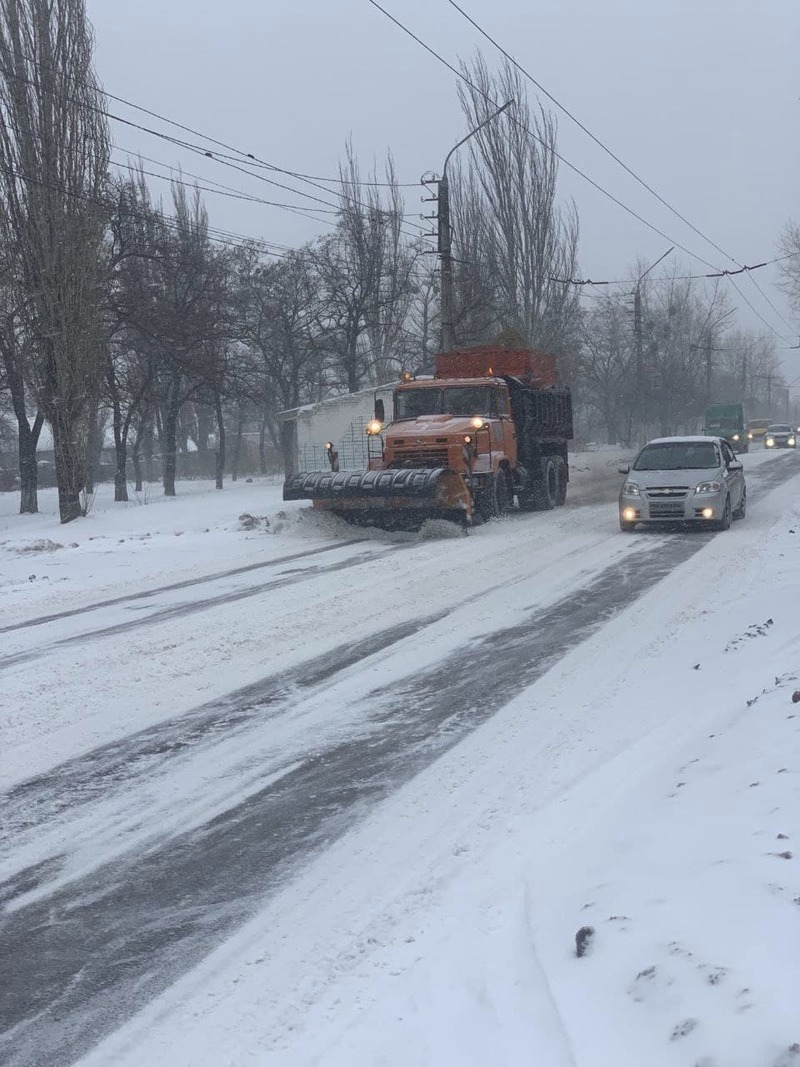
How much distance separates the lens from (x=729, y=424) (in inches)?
2143

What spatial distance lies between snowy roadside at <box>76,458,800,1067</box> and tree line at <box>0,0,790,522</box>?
20.6 meters

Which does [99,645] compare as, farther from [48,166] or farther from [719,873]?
[48,166]

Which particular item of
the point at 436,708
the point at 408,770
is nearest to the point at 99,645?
the point at 436,708

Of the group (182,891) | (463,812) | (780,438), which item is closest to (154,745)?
(182,891)

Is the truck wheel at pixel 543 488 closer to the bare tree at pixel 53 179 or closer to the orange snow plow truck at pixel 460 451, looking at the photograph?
the orange snow plow truck at pixel 460 451

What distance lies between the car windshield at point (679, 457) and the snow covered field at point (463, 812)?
5.55 metres

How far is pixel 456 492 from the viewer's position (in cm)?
1739

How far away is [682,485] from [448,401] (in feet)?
15.9

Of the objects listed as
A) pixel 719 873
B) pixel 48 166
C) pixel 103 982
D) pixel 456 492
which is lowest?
pixel 103 982

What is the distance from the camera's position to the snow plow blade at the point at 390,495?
17.0 metres

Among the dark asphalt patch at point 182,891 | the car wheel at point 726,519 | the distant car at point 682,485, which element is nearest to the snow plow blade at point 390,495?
the distant car at point 682,485

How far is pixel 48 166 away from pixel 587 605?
1869 centimetres

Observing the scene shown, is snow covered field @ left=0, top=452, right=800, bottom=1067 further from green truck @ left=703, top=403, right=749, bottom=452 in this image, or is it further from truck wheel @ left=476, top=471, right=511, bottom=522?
green truck @ left=703, top=403, right=749, bottom=452

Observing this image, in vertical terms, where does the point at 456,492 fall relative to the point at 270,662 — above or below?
above
